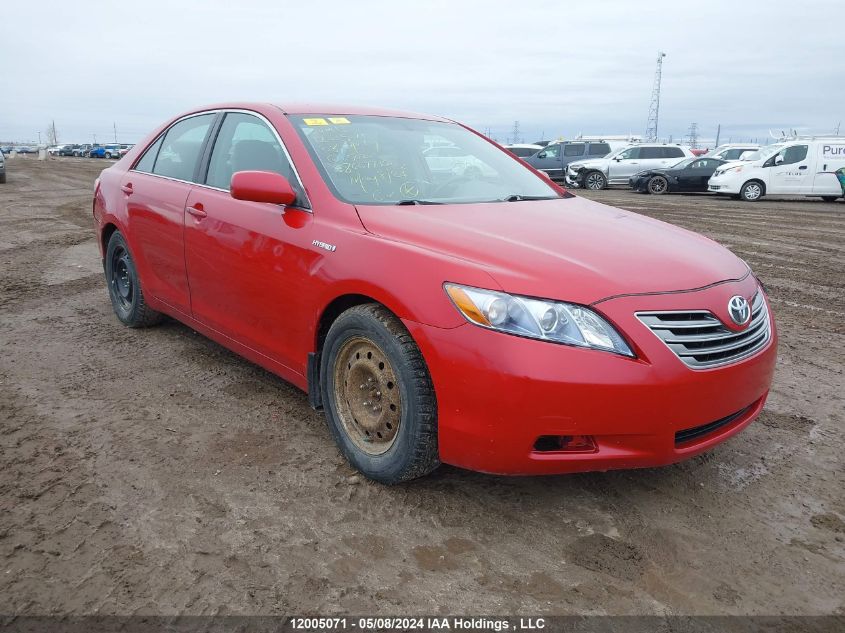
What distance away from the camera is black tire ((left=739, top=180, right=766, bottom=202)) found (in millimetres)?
17797

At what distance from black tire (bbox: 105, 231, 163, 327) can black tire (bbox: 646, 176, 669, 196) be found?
1869 centimetres

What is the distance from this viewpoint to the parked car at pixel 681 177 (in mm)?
20141

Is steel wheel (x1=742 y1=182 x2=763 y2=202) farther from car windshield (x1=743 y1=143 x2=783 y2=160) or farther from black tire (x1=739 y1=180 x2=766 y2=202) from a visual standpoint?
car windshield (x1=743 y1=143 x2=783 y2=160)

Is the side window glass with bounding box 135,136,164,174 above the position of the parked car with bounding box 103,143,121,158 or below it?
below

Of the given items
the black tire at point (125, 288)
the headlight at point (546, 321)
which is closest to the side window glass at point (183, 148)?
the black tire at point (125, 288)

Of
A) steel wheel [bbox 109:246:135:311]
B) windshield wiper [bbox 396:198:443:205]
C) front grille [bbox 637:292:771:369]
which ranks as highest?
windshield wiper [bbox 396:198:443:205]

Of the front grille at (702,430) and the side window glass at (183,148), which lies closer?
the front grille at (702,430)

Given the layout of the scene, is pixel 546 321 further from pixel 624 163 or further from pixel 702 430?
pixel 624 163

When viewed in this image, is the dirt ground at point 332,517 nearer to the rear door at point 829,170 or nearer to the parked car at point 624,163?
the rear door at point 829,170

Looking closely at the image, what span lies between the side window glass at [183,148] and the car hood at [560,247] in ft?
5.45

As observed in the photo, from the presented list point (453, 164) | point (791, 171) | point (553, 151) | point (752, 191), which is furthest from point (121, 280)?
point (553, 151)

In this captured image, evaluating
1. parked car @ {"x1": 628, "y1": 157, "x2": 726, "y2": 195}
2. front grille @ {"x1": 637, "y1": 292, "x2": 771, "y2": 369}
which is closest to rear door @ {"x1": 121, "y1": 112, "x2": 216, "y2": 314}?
front grille @ {"x1": 637, "y1": 292, "x2": 771, "y2": 369}

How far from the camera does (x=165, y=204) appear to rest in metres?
4.07

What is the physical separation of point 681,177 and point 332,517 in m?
20.2
